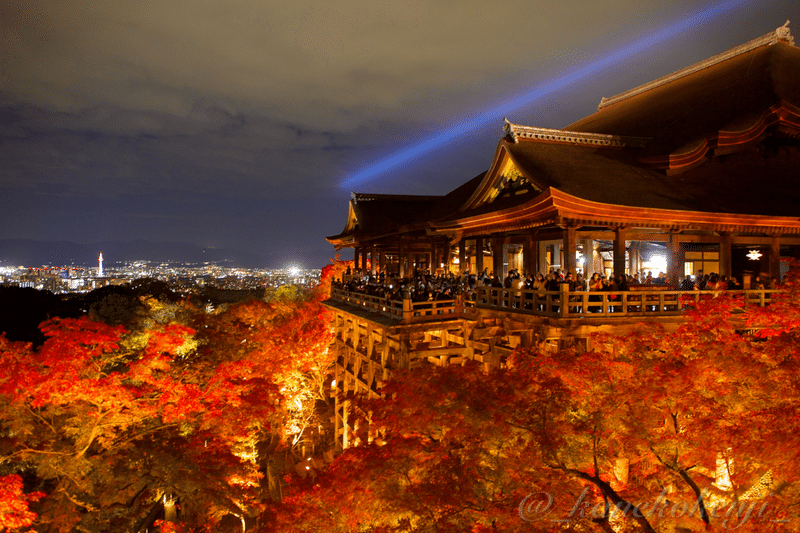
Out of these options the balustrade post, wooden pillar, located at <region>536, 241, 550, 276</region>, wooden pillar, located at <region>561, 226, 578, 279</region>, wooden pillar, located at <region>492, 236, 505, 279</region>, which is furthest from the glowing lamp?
the balustrade post

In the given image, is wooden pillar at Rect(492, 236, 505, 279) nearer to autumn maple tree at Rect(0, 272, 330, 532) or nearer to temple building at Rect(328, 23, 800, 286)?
temple building at Rect(328, 23, 800, 286)

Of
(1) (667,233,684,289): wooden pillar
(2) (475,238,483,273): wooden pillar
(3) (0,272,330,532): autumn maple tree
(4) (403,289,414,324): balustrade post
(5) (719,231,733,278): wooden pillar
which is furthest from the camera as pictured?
(2) (475,238,483,273): wooden pillar

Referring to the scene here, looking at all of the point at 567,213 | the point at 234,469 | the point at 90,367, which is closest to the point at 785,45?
the point at 567,213

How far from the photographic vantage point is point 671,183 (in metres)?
16.1

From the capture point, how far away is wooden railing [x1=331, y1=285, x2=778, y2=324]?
1180 cm

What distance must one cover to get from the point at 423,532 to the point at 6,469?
14.8 m

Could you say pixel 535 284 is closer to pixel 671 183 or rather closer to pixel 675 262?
pixel 675 262

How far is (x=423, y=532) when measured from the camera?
31.3ft

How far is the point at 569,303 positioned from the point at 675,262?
6034mm

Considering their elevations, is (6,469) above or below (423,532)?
below

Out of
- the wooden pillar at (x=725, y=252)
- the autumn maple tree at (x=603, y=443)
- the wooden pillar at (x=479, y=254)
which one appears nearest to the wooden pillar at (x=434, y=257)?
the wooden pillar at (x=479, y=254)

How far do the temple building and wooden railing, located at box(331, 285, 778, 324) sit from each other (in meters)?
1.44

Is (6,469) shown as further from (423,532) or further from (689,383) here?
(689,383)

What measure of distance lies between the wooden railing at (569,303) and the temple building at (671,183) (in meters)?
1.44
